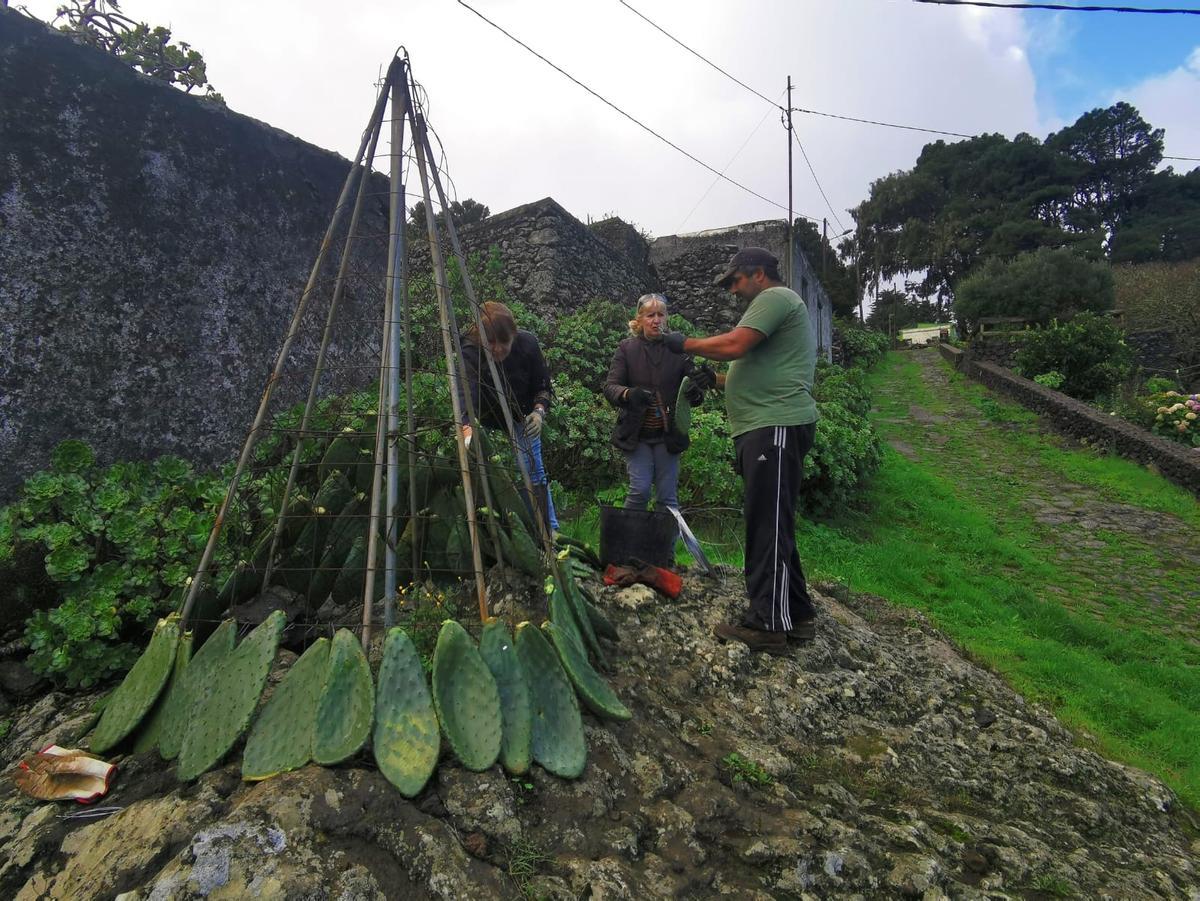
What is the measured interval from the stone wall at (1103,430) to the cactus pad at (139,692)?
36.3 ft

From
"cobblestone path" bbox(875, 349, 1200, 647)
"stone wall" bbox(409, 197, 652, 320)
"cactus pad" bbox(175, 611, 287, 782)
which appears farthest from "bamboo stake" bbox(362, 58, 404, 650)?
"stone wall" bbox(409, 197, 652, 320)

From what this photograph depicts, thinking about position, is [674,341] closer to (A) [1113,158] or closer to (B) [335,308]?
(B) [335,308]

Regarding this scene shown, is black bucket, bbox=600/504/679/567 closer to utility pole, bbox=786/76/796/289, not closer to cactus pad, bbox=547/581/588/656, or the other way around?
cactus pad, bbox=547/581/588/656

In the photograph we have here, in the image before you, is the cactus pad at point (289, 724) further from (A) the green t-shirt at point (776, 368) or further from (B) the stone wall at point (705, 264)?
(B) the stone wall at point (705, 264)

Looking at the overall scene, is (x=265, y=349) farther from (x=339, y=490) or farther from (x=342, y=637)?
(x=342, y=637)

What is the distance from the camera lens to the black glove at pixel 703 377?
11.9ft

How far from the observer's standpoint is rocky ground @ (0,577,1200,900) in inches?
58.5

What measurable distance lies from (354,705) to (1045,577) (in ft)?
21.6

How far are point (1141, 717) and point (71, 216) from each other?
5.98 meters

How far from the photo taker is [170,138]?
131 inches

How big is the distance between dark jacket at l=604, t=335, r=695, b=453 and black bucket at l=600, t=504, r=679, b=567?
0.48 metres

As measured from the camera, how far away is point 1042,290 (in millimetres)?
20922

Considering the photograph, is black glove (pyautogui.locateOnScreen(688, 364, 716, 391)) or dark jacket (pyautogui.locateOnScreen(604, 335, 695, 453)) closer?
black glove (pyautogui.locateOnScreen(688, 364, 716, 391))

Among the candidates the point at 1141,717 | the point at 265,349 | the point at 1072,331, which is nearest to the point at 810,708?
the point at 1141,717
